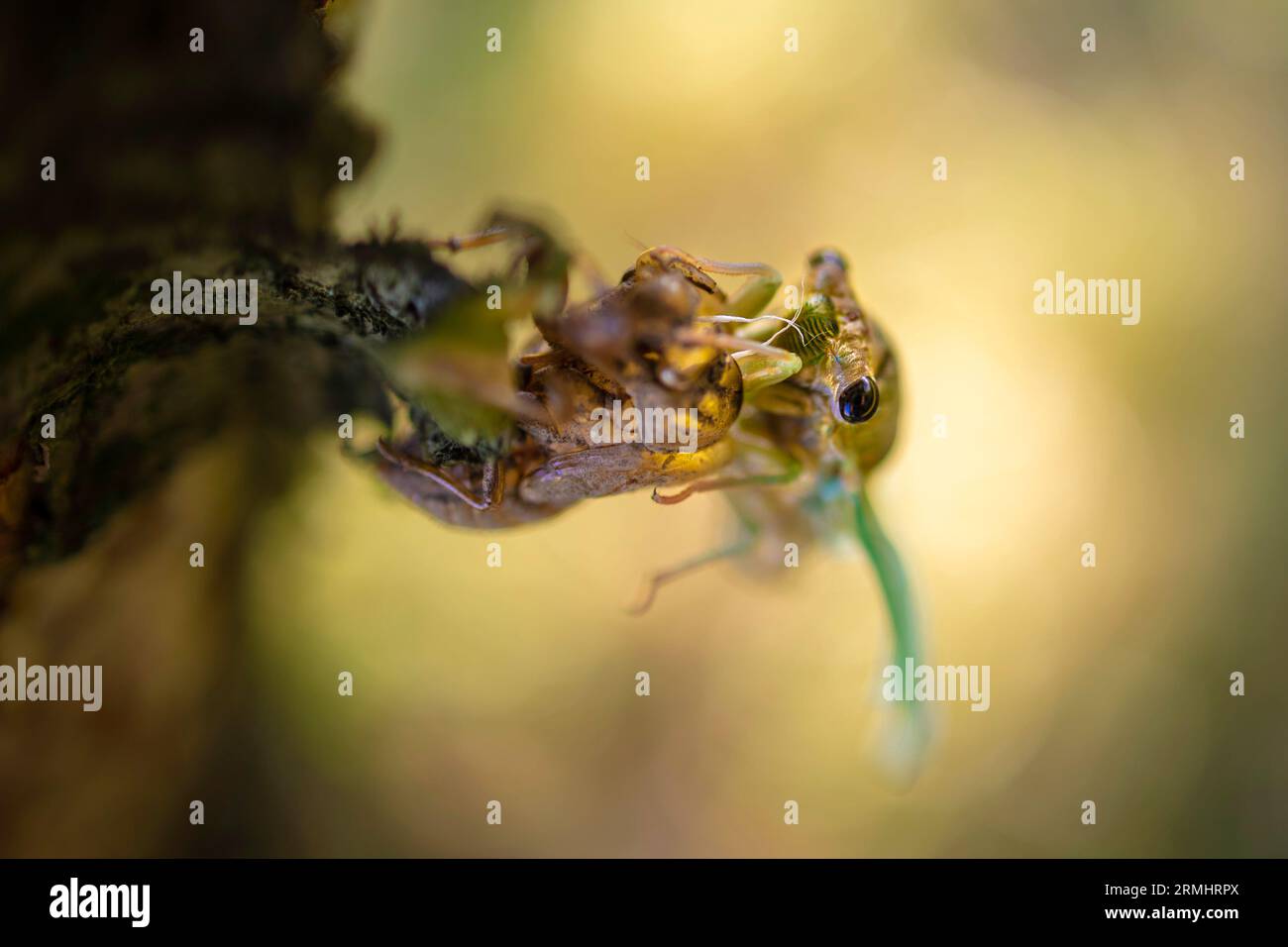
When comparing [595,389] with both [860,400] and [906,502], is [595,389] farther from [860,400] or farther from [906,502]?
[906,502]

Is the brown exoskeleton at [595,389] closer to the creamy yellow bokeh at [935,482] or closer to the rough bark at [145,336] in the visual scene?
the rough bark at [145,336]

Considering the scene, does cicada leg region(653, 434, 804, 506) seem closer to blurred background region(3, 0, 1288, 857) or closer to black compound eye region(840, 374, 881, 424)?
black compound eye region(840, 374, 881, 424)

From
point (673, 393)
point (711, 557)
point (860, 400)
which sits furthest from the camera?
point (711, 557)

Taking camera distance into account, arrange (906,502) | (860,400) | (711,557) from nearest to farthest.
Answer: (860,400), (711,557), (906,502)

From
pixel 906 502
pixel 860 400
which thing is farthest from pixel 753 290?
pixel 906 502

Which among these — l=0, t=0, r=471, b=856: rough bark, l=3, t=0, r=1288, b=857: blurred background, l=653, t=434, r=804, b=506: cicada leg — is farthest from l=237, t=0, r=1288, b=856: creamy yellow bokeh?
l=653, t=434, r=804, b=506: cicada leg
